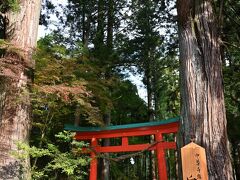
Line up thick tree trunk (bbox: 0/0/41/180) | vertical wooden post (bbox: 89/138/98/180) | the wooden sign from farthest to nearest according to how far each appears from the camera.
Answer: vertical wooden post (bbox: 89/138/98/180) < thick tree trunk (bbox: 0/0/41/180) < the wooden sign

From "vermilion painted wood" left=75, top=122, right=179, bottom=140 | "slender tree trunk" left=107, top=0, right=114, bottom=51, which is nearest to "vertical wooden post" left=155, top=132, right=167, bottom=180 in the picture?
"vermilion painted wood" left=75, top=122, right=179, bottom=140

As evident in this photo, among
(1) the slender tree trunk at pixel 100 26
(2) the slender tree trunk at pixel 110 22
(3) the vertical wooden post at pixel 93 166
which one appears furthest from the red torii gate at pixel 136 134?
(2) the slender tree trunk at pixel 110 22

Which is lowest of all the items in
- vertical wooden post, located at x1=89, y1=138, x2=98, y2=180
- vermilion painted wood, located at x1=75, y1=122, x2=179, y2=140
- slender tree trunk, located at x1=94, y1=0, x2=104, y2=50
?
vertical wooden post, located at x1=89, y1=138, x2=98, y2=180

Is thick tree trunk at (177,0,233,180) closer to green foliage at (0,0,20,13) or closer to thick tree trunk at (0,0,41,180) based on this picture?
thick tree trunk at (0,0,41,180)

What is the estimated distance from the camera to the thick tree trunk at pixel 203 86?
264cm

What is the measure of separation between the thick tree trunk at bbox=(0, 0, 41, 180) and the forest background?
257mm

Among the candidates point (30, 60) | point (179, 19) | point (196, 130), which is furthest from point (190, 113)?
point (30, 60)

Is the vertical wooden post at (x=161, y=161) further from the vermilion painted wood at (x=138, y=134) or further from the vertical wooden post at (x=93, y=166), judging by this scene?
the vertical wooden post at (x=93, y=166)

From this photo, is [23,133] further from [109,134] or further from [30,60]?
[109,134]

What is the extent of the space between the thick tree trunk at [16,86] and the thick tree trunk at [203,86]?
2.23 metres

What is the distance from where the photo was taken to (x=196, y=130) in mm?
2742

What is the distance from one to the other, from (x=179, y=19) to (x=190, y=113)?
113 centimetres

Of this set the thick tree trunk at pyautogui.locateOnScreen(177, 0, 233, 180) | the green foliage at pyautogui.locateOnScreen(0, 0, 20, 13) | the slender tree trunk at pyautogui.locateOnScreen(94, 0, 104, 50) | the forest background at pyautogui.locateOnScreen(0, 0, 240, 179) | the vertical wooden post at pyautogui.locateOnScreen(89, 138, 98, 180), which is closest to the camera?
the thick tree trunk at pyautogui.locateOnScreen(177, 0, 233, 180)

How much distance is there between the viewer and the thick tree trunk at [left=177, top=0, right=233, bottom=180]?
2.64m
